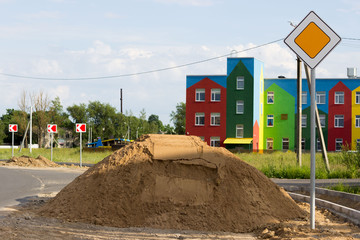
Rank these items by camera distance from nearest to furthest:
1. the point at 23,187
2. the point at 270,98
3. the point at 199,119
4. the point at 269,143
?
the point at 23,187 < the point at 199,119 < the point at 269,143 < the point at 270,98

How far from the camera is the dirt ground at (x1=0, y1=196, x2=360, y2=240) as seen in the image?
836cm

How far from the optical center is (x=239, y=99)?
61531 millimetres

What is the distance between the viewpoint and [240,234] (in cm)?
924

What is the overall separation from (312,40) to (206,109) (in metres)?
53.8

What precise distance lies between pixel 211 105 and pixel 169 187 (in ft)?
172

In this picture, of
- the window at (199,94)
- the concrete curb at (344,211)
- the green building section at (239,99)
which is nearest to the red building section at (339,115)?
the green building section at (239,99)

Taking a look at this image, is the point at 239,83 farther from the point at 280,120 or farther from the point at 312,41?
the point at 312,41

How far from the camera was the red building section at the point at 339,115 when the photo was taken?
62.5 m

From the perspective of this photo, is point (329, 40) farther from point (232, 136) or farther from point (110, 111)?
point (110, 111)

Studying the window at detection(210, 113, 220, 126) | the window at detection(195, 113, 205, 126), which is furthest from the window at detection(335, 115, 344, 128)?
the window at detection(195, 113, 205, 126)

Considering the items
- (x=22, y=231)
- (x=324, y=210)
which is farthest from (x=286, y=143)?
(x=22, y=231)

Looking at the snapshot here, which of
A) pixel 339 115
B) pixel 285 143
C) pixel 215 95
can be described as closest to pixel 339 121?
pixel 339 115

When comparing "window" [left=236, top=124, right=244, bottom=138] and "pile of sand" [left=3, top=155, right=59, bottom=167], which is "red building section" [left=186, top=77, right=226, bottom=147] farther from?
"pile of sand" [left=3, top=155, right=59, bottom=167]

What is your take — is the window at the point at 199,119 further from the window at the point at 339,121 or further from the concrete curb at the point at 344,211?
the concrete curb at the point at 344,211
